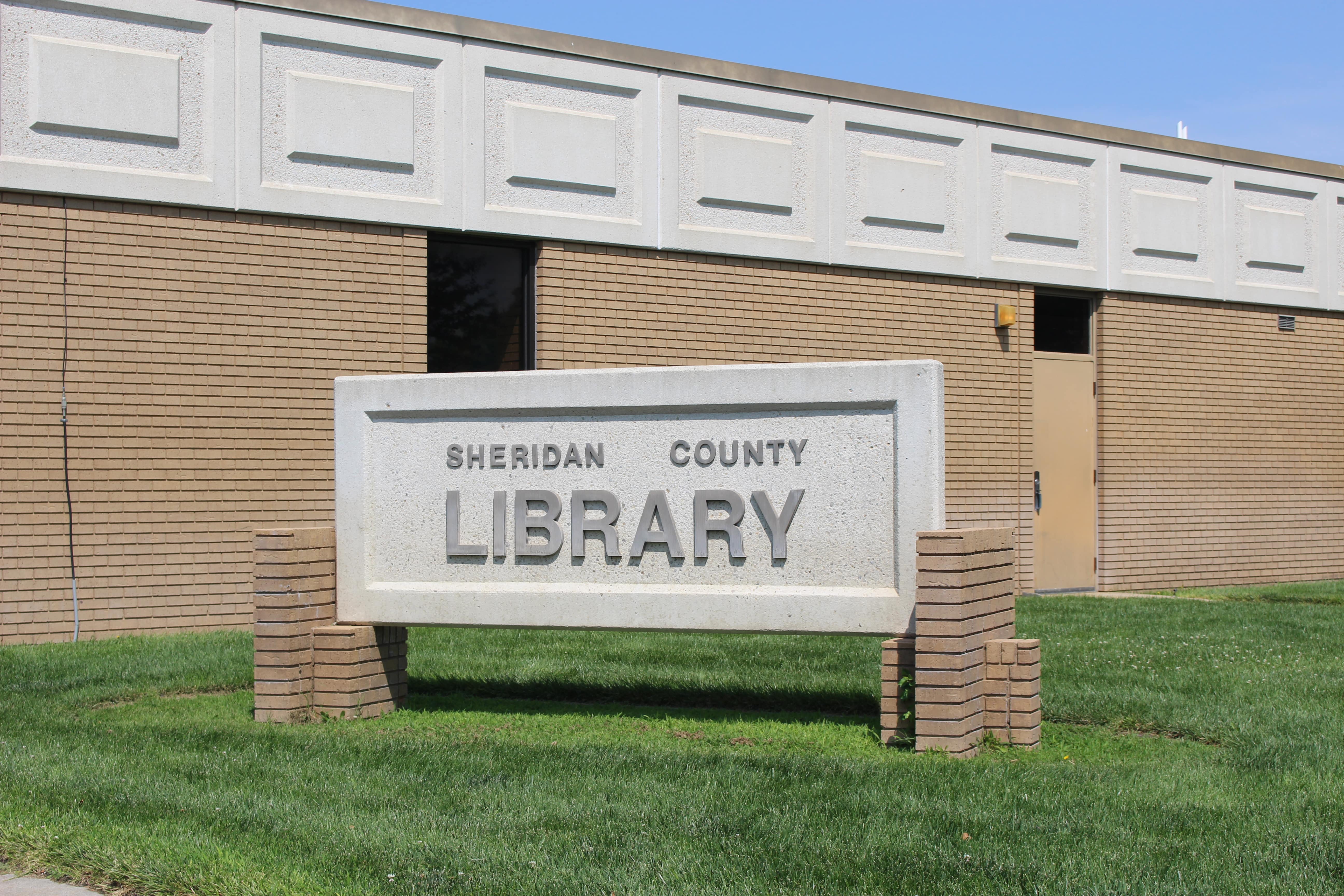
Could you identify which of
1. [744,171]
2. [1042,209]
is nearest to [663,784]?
[744,171]

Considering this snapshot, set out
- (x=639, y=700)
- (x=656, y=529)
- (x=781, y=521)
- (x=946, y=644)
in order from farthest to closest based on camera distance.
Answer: (x=639, y=700)
(x=656, y=529)
(x=781, y=521)
(x=946, y=644)

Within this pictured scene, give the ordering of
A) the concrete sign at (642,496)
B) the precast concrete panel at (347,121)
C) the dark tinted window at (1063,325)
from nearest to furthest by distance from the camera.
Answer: the concrete sign at (642,496) < the precast concrete panel at (347,121) < the dark tinted window at (1063,325)

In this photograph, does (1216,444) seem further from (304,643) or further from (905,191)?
(304,643)

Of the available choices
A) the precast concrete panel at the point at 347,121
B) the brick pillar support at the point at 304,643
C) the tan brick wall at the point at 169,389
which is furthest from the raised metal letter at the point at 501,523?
the precast concrete panel at the point at 347,121

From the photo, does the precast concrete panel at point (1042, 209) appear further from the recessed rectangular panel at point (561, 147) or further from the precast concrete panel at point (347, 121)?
the precast concrete panel at point (347, 121)

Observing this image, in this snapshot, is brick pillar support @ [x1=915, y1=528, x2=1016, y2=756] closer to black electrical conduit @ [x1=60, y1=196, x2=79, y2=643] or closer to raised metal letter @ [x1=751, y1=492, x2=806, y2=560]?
raised metal letter @ [x1=751, y1=492, x2=806, y2=560]

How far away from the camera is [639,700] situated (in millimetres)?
7941

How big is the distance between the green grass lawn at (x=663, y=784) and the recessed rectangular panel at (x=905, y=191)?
240 inches

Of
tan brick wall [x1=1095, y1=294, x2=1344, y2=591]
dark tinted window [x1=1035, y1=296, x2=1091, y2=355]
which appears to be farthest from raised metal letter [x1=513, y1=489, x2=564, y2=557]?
tan brick wall [x1=1095, y1=294, x2=1344, y2=591]

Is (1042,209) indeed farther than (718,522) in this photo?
Yes

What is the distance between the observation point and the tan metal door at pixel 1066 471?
49.3 ft

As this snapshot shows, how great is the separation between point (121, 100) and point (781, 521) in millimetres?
6753

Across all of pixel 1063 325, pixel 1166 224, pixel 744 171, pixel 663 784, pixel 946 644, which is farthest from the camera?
pixel 1166 224

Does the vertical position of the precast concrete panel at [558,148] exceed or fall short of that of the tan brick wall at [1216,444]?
it exceeds it
